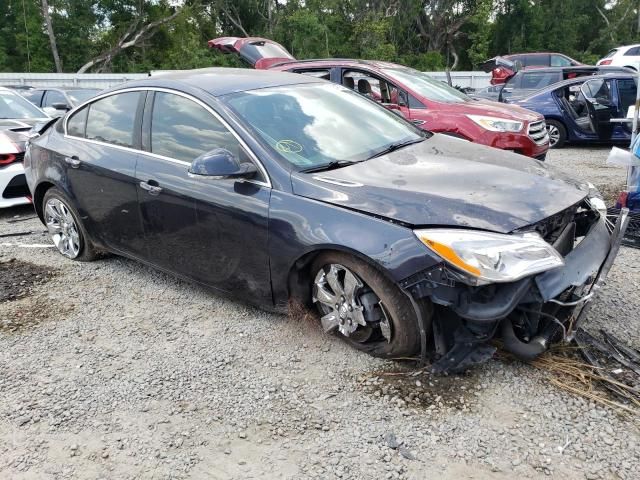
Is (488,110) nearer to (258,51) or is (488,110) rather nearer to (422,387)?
(258,51)

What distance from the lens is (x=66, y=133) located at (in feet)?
15.4

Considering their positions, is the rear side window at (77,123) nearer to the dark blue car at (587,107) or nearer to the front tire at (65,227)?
the front tire at (65,227)

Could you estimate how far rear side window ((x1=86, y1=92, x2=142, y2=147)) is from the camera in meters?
4.07

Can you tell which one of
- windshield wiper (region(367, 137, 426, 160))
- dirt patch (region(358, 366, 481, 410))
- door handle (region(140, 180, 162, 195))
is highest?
windshield wiper (region(367, 137, 426, 160))

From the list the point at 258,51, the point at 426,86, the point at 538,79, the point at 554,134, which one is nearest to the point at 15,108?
the point at 258,51

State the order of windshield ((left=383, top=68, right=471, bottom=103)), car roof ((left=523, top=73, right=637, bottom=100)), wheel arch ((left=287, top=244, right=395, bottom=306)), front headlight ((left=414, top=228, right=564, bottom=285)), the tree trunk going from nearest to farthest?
front headlight ((left=414, top=228, right=564, bottom=285))
wheel arch ((left=287, top=244, right=395, bottom=306))
windshield ((left=383, top=68, right=471, bottom=103))
car roof ((left=523, top=73, right=637, bottom=100))
the tree trunk

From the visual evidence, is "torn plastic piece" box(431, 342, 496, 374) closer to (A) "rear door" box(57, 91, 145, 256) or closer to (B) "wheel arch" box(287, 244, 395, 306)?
(B) "wheel arch" box(287, 244, 395, 306)

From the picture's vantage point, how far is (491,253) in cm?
258

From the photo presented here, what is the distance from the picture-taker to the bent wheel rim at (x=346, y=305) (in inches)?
119

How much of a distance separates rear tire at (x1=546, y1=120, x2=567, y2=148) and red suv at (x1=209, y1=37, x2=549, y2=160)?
269cm

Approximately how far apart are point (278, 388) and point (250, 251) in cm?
83

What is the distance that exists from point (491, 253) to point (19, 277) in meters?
3.89

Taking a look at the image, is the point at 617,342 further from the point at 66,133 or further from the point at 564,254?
the point at 66,133

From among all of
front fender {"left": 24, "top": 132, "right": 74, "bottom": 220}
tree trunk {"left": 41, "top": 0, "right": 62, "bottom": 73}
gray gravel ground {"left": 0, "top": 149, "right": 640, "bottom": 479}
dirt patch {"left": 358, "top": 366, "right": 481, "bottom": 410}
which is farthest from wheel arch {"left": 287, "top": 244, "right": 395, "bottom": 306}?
tree trunk {"left": 41, "top": 0, "right": 62, "bottom": 73}
